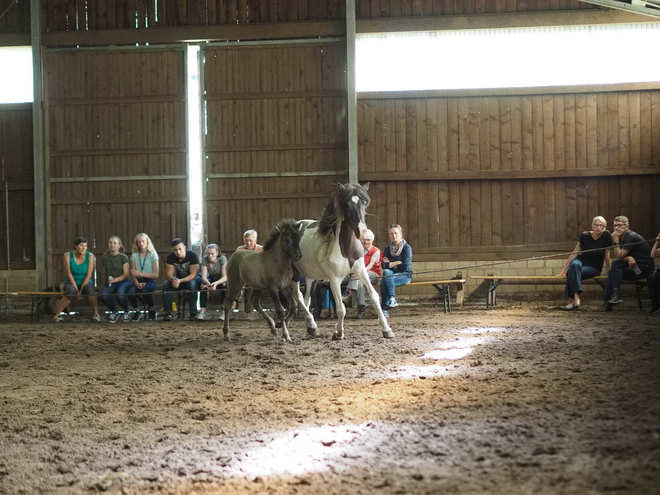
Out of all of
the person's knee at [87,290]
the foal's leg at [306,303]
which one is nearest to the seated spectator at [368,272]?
the foal's leg at [306,303]

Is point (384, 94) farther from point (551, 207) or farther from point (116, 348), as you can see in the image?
point (116, 348)

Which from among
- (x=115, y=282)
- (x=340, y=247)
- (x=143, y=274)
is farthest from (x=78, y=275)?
(x=340, y=247)

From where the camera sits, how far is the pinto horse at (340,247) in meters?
7.72

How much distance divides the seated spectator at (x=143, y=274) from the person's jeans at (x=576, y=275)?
6184 mm

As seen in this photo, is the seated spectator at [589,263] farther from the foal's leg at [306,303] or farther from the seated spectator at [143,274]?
the seated spectator at [143,274]

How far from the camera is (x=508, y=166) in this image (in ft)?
41.4

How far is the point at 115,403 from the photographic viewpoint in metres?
4.87

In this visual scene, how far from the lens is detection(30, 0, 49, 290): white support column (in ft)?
42.8

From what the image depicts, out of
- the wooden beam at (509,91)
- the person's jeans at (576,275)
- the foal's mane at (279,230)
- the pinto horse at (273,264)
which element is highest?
the wooden beam at (509,91)

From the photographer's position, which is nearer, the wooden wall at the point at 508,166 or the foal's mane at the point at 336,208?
the foal's mane at the point at 336,208

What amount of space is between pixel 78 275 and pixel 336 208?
5.62 metres

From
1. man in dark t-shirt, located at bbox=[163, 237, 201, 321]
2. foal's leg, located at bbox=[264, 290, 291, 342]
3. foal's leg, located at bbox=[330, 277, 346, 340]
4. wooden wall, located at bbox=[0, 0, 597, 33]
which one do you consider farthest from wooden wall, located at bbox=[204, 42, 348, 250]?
foal's leg, located at bbox=[330, 277, 346, 340]

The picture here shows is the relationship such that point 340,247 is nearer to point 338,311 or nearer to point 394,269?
point 338,311

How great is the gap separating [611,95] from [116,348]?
9097mm
